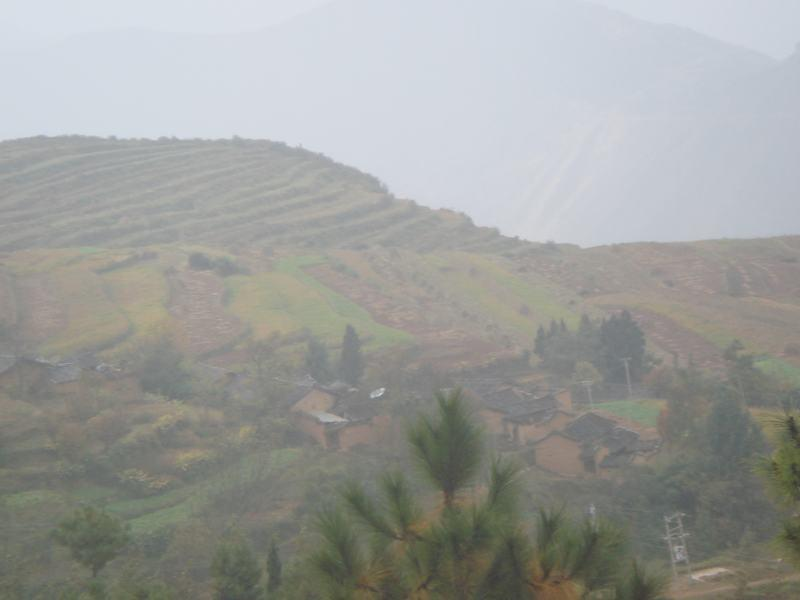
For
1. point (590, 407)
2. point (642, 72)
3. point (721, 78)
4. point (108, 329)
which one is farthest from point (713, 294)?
point (642, 72)

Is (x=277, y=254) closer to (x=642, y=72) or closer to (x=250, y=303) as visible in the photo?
(x=250, y=303)

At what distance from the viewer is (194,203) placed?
169 ft

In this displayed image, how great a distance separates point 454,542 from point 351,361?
65.5 feet

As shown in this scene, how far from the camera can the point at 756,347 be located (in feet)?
90.8

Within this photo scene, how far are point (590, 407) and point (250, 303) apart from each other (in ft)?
49.6

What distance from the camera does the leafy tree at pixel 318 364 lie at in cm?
2392

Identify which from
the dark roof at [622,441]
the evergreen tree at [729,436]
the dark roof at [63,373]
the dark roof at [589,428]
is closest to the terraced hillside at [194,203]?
the dark roof at [63,373]

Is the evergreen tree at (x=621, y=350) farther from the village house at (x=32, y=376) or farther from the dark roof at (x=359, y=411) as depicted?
the village house at (x=32, y=376)

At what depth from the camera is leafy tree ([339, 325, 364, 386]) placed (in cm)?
2398

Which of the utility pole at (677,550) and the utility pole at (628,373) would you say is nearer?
the utility pole at (677,550)

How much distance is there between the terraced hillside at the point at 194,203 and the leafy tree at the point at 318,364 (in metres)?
21.2

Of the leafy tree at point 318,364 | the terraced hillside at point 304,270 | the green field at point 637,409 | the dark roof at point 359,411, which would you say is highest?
the terraced hillside at point 304,270

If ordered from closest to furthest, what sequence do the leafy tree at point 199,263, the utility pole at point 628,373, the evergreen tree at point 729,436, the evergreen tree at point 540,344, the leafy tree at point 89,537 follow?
the leafy tree at point 89,537 → the evergreen tree at point 729,436 → the utility pole at point 628,373 → the evergreen tree at point 540,344 → the leafy tree at point 199,263

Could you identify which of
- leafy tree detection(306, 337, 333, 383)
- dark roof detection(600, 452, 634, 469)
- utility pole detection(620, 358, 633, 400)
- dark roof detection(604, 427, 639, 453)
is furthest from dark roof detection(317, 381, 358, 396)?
utility pole detection(620, 358, 633, 400)
